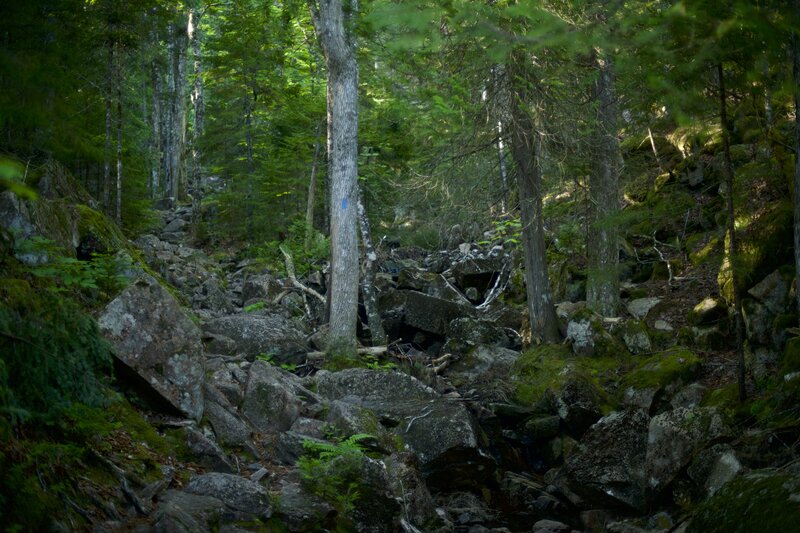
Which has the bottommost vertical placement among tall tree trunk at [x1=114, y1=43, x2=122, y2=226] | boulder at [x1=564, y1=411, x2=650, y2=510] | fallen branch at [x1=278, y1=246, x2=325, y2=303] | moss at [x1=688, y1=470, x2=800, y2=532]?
boulder at [x1=564, y1=411, x2=650, y2=510]

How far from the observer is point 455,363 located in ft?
43.1

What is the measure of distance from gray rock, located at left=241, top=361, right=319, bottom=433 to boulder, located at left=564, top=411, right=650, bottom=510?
3705 millimetres

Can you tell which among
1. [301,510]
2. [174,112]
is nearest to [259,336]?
[301,510]

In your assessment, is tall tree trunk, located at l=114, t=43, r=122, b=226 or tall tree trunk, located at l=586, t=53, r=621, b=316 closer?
tall tree trunk, located at l=586, t=53, r=621, b=316

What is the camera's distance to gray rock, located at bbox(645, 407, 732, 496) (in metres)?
7.50

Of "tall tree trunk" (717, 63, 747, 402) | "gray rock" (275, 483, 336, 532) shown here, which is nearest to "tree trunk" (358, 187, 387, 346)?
"tall tree trunk" (717, 63, 747, 402)

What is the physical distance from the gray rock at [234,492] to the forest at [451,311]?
22 mm

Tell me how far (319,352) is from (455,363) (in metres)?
2.84

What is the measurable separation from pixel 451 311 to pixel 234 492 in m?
9.75

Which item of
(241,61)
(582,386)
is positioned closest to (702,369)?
(582,386)

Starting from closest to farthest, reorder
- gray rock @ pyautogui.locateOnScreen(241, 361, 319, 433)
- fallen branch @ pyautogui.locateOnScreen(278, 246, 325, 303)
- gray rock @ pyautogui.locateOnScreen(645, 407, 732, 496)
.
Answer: gray rock @ pyautogui.locateOnScreen(645, 407, 732, 496) < gray rock @ pyautogui.locateOnScreen(241, 361, 319, 433) < fallen branch @ pyautogui.locateOnScreen(278, 246, 325, 303)

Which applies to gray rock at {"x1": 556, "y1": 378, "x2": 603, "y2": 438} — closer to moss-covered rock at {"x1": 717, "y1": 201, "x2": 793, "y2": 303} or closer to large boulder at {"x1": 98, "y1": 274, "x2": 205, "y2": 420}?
moss-covered rock at {"x1": 717, "y1": 201, "x2": 793, "y2": 303}

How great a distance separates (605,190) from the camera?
13.0 metres

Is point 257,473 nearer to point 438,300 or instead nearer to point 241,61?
point 438,300
